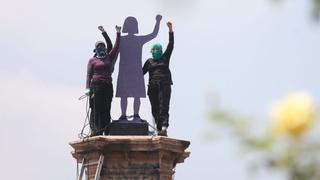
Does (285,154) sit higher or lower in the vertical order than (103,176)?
lower

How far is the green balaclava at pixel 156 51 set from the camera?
17.7m

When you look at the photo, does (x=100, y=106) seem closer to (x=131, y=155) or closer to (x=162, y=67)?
(x=131, y=155)

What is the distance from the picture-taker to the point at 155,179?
1722cm

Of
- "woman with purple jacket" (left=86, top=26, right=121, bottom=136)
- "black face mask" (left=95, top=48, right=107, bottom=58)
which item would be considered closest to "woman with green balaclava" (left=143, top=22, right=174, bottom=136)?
"woman with purple jacket" (left=86, top=26, right=121, bottom=136)

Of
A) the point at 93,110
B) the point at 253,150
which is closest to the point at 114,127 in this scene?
the point at 93,110

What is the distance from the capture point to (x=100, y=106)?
17703mm

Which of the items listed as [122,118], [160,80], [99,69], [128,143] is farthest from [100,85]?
[128,143]

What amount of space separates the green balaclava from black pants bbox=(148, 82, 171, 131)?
→ 49cm

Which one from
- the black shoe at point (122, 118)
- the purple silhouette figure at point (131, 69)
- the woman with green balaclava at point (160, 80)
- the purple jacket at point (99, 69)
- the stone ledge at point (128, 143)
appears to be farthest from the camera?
the purple silhouette figure at point (131, 69)

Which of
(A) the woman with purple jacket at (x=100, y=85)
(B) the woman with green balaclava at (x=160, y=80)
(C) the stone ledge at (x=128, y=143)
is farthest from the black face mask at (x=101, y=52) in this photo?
(C) the stone ledge at (x=128, y=143)

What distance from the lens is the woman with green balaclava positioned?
1772cm

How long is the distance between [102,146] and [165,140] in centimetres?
109

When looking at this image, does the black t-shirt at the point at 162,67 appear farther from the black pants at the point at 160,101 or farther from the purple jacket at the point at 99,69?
the purple jacket at the point at 99,69

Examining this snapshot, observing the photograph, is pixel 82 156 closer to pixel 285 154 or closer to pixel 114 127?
pixel 114 127
